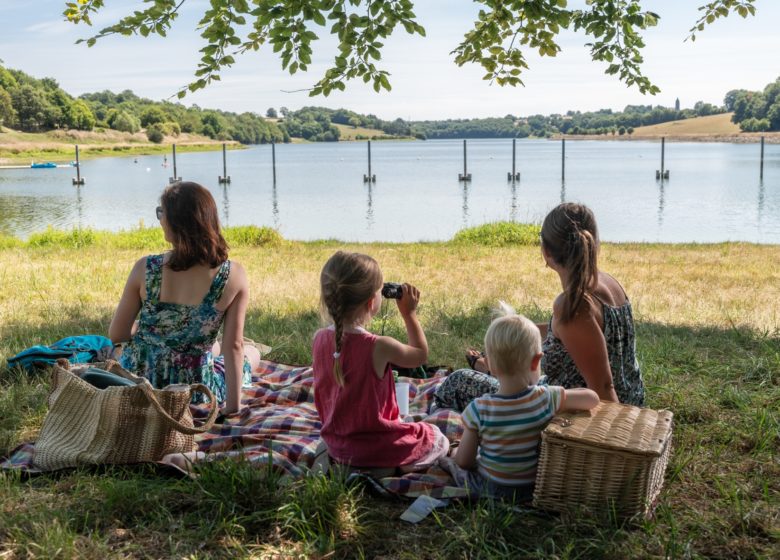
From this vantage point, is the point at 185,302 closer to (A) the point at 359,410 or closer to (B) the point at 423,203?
(A) the point at 359,410

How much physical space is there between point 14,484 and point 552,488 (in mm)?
2080

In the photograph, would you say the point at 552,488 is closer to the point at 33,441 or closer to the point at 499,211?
the point at 33,441

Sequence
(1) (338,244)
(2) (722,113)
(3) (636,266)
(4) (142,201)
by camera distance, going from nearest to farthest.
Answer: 1. (3) (636,266)
2. (1) (338,244)
3. (4) (142,201)
4. (2) (722,113)

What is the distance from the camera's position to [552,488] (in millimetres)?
2473

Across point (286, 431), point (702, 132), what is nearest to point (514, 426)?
point (286, 431)

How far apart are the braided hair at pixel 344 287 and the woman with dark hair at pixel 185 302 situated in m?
0.90

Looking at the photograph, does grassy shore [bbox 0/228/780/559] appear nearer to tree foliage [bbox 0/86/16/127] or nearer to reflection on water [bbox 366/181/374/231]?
reflection on water [bbox 366/181/374/231]

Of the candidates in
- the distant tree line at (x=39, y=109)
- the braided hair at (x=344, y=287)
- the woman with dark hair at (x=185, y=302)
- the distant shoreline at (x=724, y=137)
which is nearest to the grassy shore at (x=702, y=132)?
the distant shoreline at (x=724, y=137)

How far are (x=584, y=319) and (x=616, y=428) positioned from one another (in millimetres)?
439

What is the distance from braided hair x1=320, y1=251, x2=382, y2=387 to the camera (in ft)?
8.80

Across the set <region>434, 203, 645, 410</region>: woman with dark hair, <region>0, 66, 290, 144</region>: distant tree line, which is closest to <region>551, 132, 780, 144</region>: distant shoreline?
<region>0, 66, 290, 144</region>: distant tree line

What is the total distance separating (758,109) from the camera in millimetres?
89812

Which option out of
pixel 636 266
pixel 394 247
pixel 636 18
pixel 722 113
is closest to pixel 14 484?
pixel 636 18

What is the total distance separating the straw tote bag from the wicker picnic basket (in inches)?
55.6
